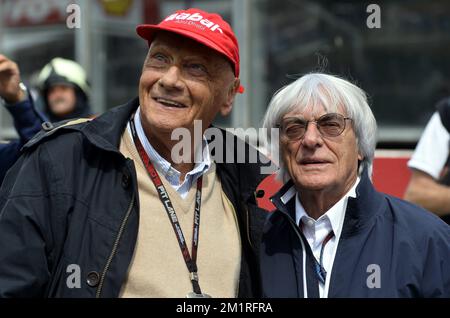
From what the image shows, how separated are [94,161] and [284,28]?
3840mm

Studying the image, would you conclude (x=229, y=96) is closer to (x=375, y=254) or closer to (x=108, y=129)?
(x=108, y=129)

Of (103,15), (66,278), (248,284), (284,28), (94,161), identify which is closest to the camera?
(66,278)

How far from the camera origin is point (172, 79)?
290 centimetres

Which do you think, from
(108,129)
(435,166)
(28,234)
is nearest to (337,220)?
(108,129)

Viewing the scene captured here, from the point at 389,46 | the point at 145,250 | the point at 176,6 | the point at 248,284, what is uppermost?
the point at 176,6

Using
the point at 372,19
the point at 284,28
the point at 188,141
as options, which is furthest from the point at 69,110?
the point at 188,141

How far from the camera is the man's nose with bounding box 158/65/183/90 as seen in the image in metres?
2.90

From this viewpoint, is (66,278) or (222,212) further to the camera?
(222,212)

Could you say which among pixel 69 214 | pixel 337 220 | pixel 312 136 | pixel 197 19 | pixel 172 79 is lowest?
pixel 337 220

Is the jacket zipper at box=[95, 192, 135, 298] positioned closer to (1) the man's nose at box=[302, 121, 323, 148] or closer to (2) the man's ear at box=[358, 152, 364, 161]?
(1) the man's nose at box=[302, 121, 323, 148]

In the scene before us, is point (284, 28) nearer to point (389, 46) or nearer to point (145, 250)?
point (389, 46)

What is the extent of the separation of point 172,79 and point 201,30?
8.6 inches

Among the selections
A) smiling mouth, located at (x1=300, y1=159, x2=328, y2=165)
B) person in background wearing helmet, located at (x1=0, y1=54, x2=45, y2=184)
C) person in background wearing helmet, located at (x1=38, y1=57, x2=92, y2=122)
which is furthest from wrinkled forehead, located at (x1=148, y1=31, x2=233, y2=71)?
person in background wearing helmet, located at (x1=38, y1=57, x2=92, y2=122)

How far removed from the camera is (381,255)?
2.75 metres
